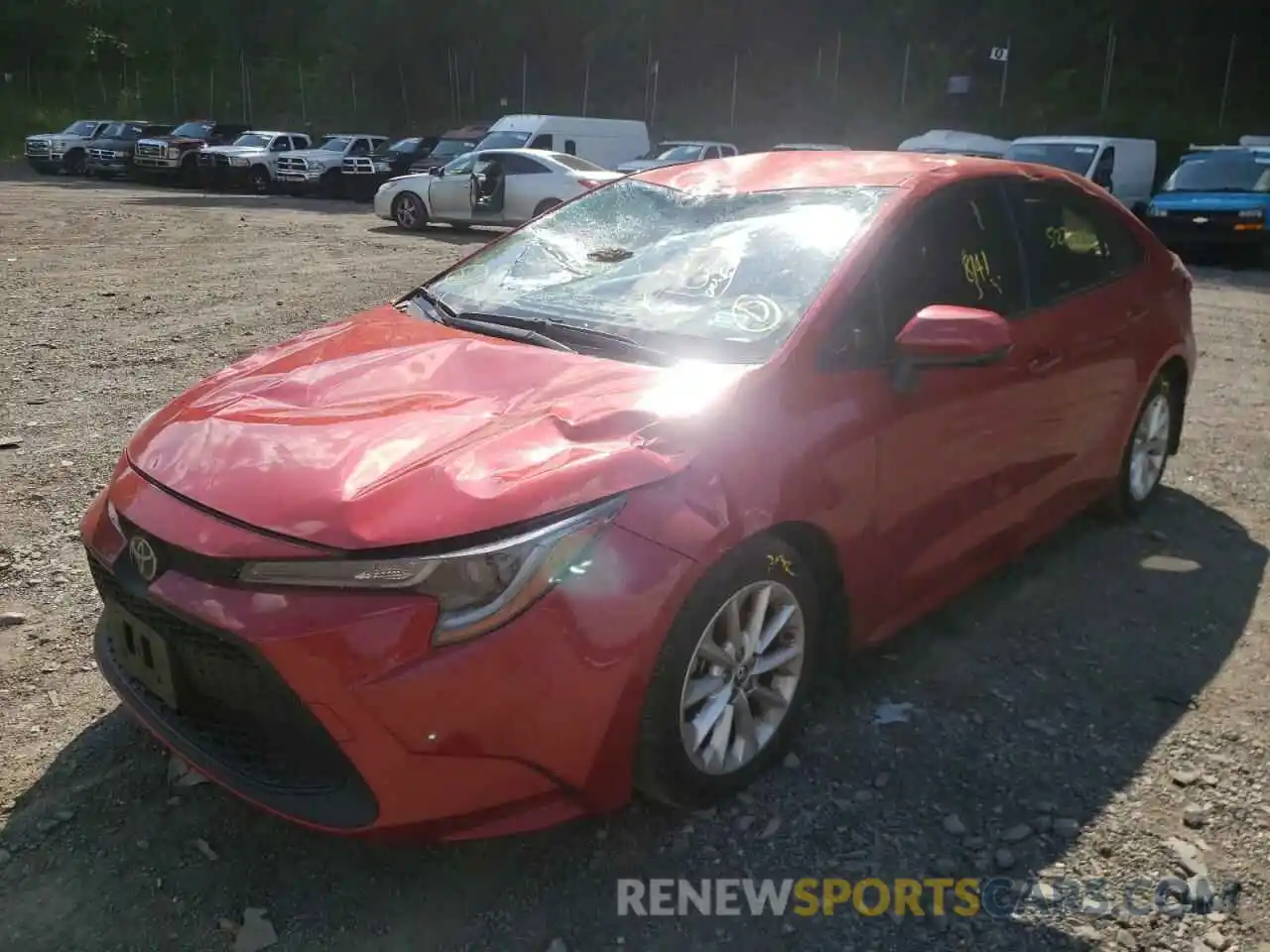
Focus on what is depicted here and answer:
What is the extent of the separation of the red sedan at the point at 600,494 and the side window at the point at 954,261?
0.01 metres

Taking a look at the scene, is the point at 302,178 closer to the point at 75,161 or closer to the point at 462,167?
the point at 462,167

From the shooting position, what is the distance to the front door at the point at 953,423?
3.19 metres

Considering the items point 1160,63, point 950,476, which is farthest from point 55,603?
point 1160,63

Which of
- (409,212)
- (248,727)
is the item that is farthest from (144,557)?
(409,212)

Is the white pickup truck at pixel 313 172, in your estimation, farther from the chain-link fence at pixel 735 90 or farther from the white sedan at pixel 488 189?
the chain-link fence at pixel 735 90

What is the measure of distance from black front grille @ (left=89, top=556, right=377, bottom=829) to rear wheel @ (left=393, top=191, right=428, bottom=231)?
53.2 feet

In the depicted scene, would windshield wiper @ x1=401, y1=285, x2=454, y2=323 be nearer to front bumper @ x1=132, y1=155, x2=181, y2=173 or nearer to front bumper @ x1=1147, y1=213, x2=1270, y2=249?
front bumper @ x1=1147, y1=213, x2=1270, y2=249

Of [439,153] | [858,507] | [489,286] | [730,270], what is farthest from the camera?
[439,153]

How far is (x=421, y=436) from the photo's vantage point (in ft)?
8.46

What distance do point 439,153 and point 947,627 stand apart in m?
24.2

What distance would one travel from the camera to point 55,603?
381 centimetres

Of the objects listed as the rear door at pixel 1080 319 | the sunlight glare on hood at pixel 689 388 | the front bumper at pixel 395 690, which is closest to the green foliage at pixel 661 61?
the rear door at pixel 1080 319

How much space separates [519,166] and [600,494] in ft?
53.3

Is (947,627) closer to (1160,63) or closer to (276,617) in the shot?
(276,617)
